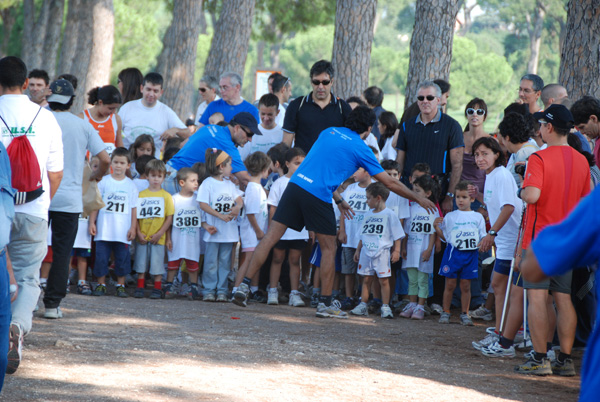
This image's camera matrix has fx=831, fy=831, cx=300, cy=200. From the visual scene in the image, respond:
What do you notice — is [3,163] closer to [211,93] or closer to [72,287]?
[72,287]

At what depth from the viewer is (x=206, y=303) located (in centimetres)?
943

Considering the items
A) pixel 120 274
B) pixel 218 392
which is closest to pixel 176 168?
pixel 120 274

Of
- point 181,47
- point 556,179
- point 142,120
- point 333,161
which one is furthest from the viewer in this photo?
point 181,47

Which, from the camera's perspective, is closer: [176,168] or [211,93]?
[176,168]

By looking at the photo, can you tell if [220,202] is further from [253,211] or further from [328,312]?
[328,312]

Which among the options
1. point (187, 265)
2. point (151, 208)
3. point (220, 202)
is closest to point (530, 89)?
point (220, 202)

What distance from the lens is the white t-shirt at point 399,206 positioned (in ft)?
30.9

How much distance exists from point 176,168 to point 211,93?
7.75ft

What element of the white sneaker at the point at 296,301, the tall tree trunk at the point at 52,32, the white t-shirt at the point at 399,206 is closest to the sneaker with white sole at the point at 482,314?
the white t-shirt at the point at 399,206

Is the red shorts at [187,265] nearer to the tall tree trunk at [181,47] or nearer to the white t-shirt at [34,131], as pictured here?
the white t-shirt at [34,131]

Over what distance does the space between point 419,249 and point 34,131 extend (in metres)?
4.70

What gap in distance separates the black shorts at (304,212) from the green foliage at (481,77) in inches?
2333

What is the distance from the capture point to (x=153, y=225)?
964 centimetres

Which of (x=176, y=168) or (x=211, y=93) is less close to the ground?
(x=211, y=93)
